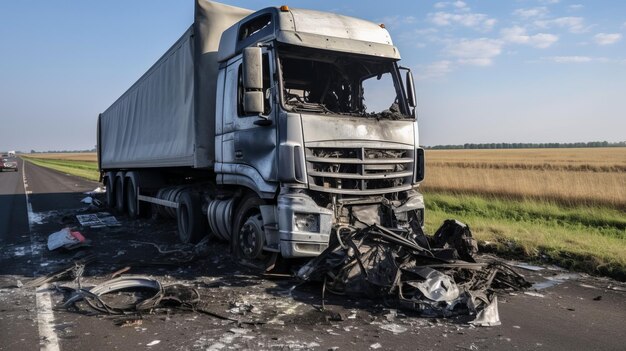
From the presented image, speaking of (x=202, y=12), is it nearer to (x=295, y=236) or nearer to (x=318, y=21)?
(x=318, y=21)

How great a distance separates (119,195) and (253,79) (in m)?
9.83

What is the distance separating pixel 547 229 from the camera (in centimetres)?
1017

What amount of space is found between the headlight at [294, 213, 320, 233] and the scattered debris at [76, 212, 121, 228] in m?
7.26

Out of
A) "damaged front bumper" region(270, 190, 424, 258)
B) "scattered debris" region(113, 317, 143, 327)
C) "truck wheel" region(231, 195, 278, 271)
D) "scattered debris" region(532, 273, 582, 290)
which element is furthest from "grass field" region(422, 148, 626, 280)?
"scattered debris" region(113, 317, 143, 327)

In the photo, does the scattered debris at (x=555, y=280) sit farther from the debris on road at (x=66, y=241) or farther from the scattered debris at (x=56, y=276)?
the debris on road at (x=66, y=241)

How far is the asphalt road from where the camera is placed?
4047 millimetres

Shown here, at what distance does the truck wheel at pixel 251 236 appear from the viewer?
6.32 m

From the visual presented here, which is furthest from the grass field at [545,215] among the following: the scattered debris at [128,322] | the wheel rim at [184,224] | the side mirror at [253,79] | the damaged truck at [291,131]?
the scattered debris at [128,322]

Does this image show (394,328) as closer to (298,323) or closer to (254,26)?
(298,323)

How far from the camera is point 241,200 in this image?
7.07 metres

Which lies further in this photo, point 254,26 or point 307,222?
point 254,26

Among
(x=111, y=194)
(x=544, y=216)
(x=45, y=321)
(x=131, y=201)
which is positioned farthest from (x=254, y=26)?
(x=111, y=194)

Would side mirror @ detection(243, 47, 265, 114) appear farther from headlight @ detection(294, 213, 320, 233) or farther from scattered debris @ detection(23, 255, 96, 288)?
scattered debris @ detection(23, 255, 96, 288)

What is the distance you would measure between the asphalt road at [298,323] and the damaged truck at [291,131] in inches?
29.8
